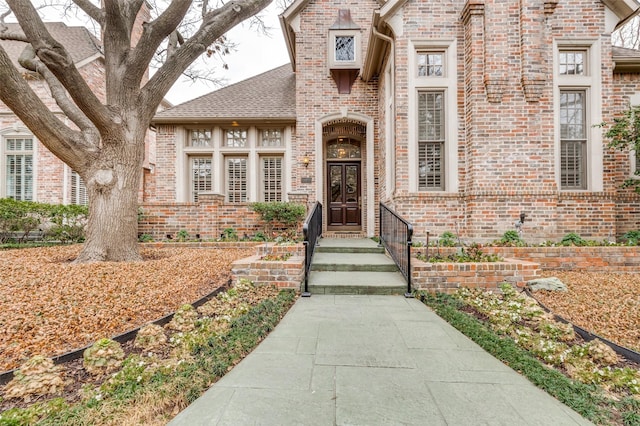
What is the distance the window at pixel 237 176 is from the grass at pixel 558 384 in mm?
7600

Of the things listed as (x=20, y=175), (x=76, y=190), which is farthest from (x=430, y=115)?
(x=20, y=175)

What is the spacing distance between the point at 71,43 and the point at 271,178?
9538 millimetres

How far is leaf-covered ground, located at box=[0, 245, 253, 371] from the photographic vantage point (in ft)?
7.76

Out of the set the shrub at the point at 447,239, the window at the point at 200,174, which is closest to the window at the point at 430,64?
the shrub at the point at 447,239

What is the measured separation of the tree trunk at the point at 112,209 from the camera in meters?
4.82

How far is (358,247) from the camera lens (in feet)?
18.9

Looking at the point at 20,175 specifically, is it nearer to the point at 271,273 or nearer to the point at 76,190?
the point at 76,190

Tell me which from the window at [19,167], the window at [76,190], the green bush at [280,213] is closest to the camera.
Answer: the green bush at [280,213]

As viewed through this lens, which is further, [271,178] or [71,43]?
[71,43]

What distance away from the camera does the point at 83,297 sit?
313cm

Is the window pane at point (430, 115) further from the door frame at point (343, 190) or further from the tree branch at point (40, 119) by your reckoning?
the tree branch at point (40, 119)

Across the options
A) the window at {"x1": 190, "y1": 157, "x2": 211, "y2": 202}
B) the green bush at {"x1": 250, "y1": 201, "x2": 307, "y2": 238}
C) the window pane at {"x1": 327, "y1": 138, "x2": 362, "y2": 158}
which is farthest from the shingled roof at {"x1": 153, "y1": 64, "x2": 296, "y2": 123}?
the green bush at {"x1": 250, "y1": 201, "x2": 307, "y2": 238}

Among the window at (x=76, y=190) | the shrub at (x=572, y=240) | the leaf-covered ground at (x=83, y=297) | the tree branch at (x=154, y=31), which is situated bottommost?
the leaf-covered ground at (x=83, y=297)

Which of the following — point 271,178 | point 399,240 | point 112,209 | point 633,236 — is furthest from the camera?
point 271,178
